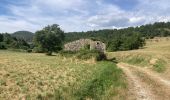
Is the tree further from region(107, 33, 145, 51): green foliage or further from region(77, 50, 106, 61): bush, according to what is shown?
region(77, 50, 106, 61): bush

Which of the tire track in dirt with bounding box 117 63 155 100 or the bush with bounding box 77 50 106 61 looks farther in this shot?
the bush with bounding box 77 50 106 61

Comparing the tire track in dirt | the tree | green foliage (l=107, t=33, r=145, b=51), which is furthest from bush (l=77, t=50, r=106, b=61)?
the tree

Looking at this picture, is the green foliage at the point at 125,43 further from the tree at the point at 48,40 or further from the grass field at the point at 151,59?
the grass field at the point at 151,59

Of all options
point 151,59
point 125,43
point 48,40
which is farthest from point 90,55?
point 48,40

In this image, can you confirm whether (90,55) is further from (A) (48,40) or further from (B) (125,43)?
(A) (48,40)

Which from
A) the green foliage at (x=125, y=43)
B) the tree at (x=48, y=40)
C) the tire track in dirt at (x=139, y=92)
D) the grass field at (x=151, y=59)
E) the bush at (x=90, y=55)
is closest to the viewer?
the tire track in dirt at (x=139, y=92)

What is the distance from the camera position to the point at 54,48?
356 ft

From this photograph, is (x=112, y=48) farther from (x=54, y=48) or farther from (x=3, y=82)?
(x=3, y=82)

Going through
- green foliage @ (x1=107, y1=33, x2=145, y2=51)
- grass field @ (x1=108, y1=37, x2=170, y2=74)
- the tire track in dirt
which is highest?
green foliage @ (x1=107, y1=33, x2=145, y2=51)

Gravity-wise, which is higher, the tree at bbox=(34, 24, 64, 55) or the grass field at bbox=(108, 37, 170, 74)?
the tree at bbox=(34, 24, 64, 55)

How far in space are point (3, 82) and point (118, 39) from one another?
8532 cm

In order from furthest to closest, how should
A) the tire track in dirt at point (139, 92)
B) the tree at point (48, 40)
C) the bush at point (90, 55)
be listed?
1. the tree at point (48, 40)
2. the bush at point (90, 55)
3. the tire track in dirt at point (139, 92)

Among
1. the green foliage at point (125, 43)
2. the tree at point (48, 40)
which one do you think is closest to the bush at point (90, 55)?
the green foliage at point (125, 43)

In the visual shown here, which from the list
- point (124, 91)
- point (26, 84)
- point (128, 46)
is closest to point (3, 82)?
point (26, 84)
